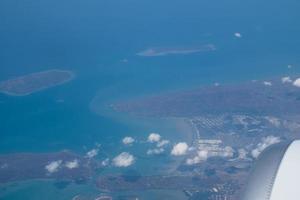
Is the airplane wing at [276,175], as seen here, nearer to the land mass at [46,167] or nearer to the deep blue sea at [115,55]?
the land mass at [46,167]

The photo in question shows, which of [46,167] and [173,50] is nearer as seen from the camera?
[46,167]

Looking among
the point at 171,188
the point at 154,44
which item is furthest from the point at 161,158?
the point at 154,44

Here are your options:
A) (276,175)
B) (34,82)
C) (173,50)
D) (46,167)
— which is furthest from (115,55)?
(276,175)

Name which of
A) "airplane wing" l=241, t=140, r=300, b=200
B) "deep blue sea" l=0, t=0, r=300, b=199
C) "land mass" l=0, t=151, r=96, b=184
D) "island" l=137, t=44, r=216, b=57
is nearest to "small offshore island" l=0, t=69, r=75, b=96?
"deep blue sea" l=0, t=0, r=300, b=199

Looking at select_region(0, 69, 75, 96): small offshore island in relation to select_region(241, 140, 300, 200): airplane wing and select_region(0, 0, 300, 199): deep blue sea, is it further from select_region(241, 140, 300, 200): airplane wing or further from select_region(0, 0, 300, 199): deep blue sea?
select_region(241, 140, 300, 200): airplane wing

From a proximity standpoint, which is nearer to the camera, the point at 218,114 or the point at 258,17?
the point at 218,114

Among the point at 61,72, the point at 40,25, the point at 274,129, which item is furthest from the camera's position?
the point at 40,25

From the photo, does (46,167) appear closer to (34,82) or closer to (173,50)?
(34,82)

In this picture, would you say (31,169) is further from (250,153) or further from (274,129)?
(274,129)
